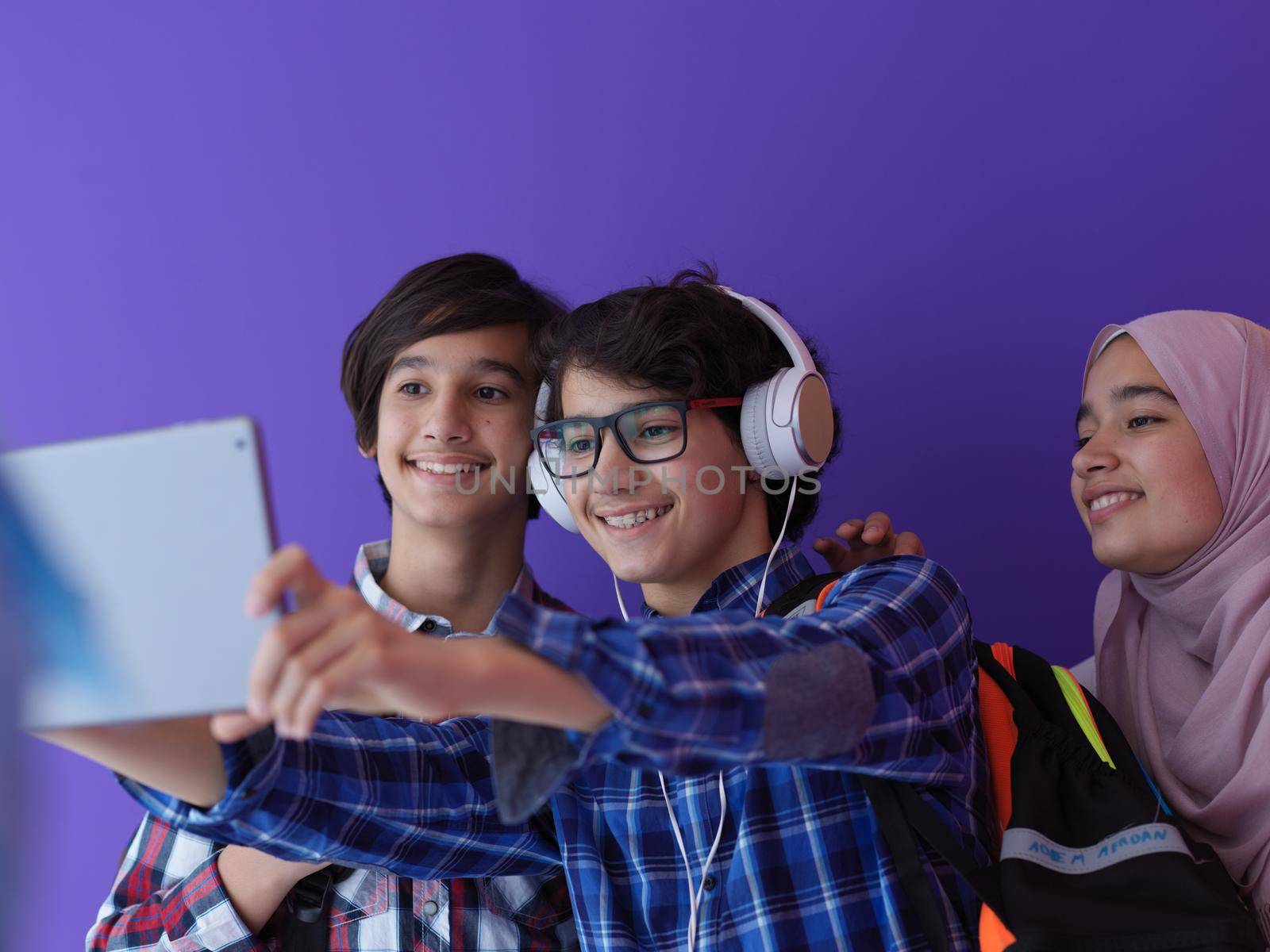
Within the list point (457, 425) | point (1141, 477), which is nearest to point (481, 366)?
point (457, 425)

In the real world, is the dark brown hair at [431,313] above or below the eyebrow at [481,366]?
above

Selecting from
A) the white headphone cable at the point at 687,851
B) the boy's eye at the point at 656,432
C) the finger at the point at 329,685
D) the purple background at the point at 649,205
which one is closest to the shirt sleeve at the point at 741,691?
the finger at the point at 329,685

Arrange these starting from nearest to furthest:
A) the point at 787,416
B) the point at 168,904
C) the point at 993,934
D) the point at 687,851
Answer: the point at 993,934
the point at 687,851
the point at 787,416
the point at 168,904

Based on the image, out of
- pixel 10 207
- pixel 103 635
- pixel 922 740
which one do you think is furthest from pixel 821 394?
pixel 10 207

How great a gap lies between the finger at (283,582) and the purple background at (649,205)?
1616 mm

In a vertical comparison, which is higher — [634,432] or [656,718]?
[634,432]

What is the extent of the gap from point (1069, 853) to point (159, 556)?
3.88ft

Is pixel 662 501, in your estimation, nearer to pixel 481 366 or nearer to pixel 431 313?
pixel 481 366

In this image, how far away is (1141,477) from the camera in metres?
1.86

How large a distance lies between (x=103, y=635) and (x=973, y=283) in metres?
1.94

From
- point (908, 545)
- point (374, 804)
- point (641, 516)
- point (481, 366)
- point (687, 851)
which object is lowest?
point (687, 851)

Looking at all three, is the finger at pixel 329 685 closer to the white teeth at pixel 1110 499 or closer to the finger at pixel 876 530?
the finger at pixel 876 530

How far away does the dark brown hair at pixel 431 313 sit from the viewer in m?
2.10

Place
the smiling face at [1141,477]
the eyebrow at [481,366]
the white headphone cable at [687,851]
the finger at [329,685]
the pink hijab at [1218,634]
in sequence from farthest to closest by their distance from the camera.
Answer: the eyebrow at [481,366] → the smiling face at [1141,477] → the pink hijab at [1218,634] → the white headphone cable at [687,851] → the finger at [329,685]
